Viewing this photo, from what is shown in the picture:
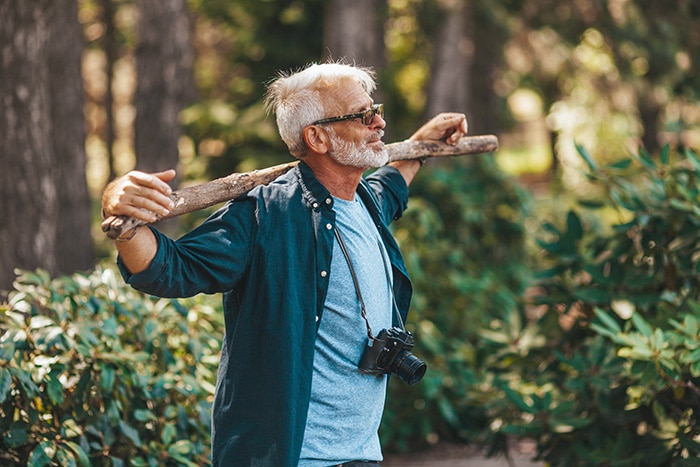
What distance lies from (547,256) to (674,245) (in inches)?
38.4

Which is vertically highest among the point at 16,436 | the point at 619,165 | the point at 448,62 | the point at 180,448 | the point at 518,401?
the point at 448,62

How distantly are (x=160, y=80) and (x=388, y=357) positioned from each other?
776cm

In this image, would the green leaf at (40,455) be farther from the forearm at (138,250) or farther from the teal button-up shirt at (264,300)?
the forearm at (138,250)

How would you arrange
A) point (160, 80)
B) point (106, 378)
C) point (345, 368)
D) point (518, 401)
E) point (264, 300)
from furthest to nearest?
point (160, 80) → point (518, 401) → point (106, 378) → point (345, 368) → point (264, 300)

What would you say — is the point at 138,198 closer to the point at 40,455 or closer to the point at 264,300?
the point at 264,300

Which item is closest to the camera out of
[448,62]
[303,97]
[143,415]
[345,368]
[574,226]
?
[345,368]

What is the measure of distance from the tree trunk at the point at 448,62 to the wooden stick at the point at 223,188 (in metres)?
9.31

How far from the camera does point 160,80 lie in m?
10.4

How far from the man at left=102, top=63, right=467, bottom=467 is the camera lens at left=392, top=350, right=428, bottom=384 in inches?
3.8

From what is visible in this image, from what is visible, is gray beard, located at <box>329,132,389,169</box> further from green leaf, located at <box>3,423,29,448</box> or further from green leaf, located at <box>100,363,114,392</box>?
green leaf, located at <box>3,423,29,448</box>

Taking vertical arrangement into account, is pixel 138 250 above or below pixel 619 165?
below

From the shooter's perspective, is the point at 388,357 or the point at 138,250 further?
the point at 388,357

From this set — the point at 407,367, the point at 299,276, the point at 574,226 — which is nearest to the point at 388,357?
the point at 407,367

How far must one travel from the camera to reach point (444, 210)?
945 centimetres
